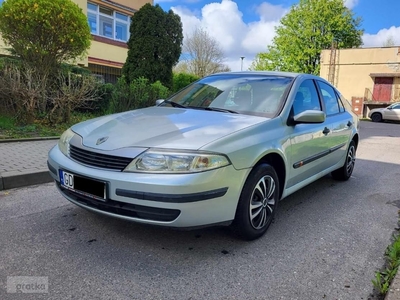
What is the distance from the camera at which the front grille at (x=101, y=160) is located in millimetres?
2397

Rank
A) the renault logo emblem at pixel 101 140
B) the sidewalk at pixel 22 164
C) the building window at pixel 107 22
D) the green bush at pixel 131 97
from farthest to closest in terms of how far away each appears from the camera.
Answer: the building window at pixel 107 22, the green bush at pixel 131 97, the sidewalk at pixel 22 164, the renault logo emblem at pixel 101 140

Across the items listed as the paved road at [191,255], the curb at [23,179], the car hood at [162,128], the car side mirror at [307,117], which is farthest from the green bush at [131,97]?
the car side mirror at [307,117]

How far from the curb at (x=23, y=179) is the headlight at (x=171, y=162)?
103 inches

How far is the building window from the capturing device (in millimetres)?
16281

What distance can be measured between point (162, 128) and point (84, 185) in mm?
777

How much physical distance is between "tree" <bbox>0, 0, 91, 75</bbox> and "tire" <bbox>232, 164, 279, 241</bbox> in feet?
22.5

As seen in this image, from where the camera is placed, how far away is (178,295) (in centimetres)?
209

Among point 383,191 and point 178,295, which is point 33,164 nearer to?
point 178,295

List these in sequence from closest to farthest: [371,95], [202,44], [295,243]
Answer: [295,243] < [371,95] < [202,44]

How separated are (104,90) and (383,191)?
8293 millimetres

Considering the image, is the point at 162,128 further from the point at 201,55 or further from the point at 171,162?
the point at 201,55

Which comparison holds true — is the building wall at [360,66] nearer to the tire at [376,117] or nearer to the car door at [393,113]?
the tire at [376,117]

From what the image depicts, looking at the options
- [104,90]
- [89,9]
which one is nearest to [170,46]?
[104,90]

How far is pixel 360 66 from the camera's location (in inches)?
1104
